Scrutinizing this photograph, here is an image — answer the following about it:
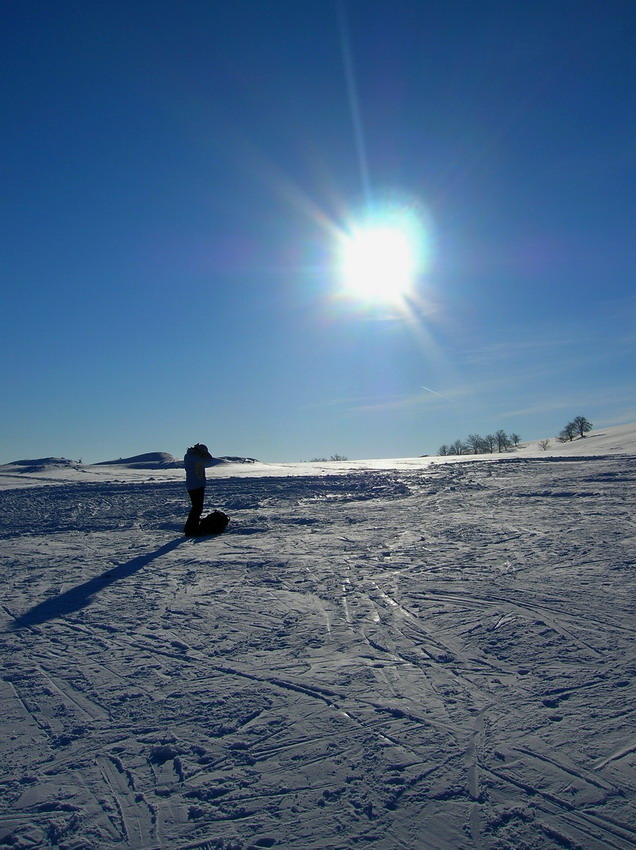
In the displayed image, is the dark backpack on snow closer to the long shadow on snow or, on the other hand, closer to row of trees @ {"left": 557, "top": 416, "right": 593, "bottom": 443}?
the long shadow on snow

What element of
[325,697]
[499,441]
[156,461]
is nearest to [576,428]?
[499,441]

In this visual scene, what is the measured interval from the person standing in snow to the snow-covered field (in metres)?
1.53

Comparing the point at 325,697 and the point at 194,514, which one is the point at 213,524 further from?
the point at 325,697

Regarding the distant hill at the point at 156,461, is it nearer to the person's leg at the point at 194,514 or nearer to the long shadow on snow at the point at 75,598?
the person's leg at the point at 194,514

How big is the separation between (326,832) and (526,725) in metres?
1.43

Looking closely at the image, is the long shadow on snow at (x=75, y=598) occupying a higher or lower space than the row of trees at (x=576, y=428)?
lower

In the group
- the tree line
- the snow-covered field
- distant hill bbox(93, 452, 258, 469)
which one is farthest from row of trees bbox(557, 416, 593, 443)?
the snow-covered field

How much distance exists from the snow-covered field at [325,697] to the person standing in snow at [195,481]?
5.00 feet

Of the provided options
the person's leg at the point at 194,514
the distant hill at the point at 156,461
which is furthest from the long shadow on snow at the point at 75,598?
the distant hill at the point at 156,461

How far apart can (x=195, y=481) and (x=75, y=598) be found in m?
4.07

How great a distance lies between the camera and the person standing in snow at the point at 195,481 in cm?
964

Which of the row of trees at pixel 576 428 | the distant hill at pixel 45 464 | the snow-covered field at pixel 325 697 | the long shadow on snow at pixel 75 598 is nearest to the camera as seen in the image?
the snow-covered field at pixel 325 697

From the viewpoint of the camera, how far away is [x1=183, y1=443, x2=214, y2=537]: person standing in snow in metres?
9.64

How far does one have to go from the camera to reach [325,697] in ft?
Result: 11.7
